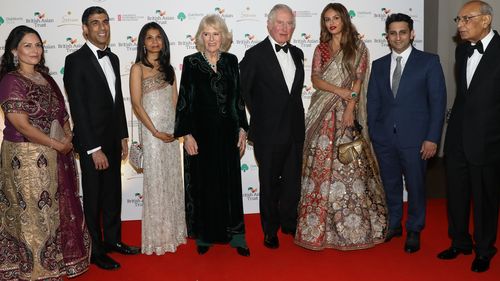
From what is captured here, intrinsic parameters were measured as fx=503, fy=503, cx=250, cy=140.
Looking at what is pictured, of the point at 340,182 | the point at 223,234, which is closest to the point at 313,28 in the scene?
the point at 340,182

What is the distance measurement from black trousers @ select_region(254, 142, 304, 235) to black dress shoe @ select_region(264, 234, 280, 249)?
4 cm

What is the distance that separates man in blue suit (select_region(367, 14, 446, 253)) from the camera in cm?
411

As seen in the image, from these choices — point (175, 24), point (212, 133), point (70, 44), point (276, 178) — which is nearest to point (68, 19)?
point (70, 44)

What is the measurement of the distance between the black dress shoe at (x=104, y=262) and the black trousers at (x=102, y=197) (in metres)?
0.04

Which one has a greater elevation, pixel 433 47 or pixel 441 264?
pixel 433 47

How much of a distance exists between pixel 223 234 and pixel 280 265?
0.54 m

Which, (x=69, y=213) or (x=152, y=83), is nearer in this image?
(x=69, y=213)

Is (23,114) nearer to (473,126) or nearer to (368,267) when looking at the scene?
(368,267)

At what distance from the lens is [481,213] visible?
3811mm

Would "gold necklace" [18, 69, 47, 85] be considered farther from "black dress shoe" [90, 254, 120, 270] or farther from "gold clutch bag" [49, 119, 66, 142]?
"black dress shoe" [90, 254, 120, 270]

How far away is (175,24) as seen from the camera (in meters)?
5.52

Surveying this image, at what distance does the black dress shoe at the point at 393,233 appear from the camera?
4488mm

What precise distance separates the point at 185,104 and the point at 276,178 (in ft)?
3.45

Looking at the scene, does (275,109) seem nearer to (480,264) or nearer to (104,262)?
(104,262)
